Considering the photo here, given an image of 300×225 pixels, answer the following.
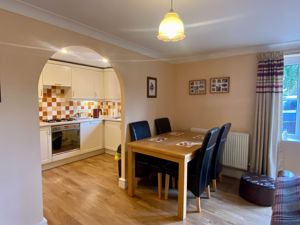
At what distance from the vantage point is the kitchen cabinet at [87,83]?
13.7ft

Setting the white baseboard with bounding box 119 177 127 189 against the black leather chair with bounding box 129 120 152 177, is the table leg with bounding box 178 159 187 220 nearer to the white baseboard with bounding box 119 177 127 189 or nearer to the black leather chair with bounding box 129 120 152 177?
the black leather chair with bounding box 129 120 152 177

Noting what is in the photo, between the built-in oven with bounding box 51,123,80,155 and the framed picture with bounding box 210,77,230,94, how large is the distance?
2.85 meters

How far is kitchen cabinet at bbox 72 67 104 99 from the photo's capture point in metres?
4.18

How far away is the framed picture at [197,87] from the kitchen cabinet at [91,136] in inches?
88.8

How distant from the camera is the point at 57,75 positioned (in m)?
3.81

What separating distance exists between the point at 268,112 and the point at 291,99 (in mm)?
420

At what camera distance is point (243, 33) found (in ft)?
8.02

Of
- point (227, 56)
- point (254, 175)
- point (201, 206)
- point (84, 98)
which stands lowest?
point (201, 206)

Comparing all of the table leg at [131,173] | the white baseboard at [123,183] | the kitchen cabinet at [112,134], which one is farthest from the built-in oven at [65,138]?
the table leg at [131,173]

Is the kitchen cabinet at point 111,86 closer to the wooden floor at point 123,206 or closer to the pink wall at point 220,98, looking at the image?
the pink wall at point 220,98

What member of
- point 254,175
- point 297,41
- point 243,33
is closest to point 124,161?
point 254,175

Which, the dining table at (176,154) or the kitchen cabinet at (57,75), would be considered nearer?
the dining table at (176,154)

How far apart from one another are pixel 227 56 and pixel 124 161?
253 centimetres

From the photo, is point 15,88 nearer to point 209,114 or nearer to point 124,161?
point 124,161
